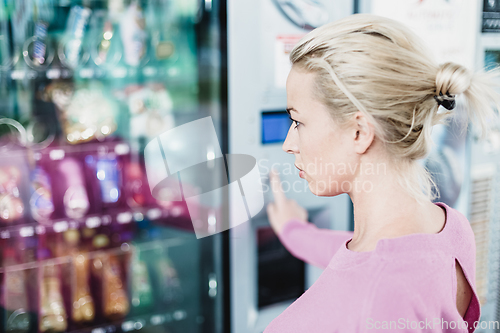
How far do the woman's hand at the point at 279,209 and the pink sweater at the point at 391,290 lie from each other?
1.82ft

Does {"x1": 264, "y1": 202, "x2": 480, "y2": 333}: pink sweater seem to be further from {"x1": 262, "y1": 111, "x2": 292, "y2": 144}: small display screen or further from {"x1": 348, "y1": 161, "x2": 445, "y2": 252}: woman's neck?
{"x1": 262, "y1": 111, "x2": 292, "y2": 144}: small display screen

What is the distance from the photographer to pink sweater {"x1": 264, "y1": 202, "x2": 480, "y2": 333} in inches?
26.5

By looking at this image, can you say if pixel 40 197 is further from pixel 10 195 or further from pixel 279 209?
pixel 279 209

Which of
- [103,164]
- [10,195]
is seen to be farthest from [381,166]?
[10,195]

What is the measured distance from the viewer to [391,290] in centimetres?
67

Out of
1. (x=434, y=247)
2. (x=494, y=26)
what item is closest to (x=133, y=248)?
(x=434, y=247)

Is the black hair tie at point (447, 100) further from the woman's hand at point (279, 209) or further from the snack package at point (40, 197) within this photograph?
the snack package at point (40, 197)

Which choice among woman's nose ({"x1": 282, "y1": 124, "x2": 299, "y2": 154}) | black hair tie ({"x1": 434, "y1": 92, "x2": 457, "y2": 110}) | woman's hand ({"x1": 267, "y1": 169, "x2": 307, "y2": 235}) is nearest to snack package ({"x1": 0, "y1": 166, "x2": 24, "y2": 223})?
woman's hand ({"x1": 267, "y1": 169, "x2": 307, "y2": 235})

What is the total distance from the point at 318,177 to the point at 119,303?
1090mm

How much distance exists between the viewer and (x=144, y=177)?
1.60m

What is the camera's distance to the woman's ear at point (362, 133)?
0.75 metres

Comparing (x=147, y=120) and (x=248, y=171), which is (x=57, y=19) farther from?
(x=248, y=171)

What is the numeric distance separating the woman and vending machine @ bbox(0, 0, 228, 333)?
62 centimetres

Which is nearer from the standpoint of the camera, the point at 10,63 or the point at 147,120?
the point at 10,63
